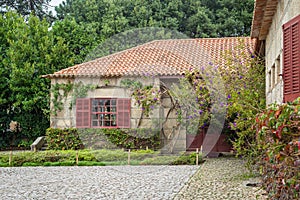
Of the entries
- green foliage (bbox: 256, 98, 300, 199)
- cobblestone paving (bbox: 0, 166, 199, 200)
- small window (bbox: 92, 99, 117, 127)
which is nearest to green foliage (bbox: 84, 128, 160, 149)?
small window (bbox: 92, 99, 117, 127)

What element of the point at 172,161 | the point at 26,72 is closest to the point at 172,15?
the point at 26,72

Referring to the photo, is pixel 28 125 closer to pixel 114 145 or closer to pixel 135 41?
pixel 114 145

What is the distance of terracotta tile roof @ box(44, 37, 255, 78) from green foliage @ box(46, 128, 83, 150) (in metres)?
2.14

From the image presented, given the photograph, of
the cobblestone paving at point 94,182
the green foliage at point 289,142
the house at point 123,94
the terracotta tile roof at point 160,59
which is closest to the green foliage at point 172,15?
the terracotta tile roof at point 160,59

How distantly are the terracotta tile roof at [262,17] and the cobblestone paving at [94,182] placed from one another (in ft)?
12.1

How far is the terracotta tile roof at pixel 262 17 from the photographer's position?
310 inches

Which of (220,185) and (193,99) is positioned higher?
(193,99)

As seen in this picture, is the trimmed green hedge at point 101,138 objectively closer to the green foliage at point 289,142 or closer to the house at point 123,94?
the house at point 123,94

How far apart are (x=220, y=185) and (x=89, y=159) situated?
236 inches

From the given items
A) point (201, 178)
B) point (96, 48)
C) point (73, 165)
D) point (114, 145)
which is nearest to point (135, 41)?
point (96, 48)

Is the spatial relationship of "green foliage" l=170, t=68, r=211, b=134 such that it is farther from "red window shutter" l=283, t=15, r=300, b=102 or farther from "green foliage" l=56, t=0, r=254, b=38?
"green foliage" l=56, t=0, r=254, b=38

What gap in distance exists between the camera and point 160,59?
17.7 m

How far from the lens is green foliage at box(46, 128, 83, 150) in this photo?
1697cm

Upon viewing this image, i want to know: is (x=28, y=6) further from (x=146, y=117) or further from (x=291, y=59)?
(x=291, y=59)
